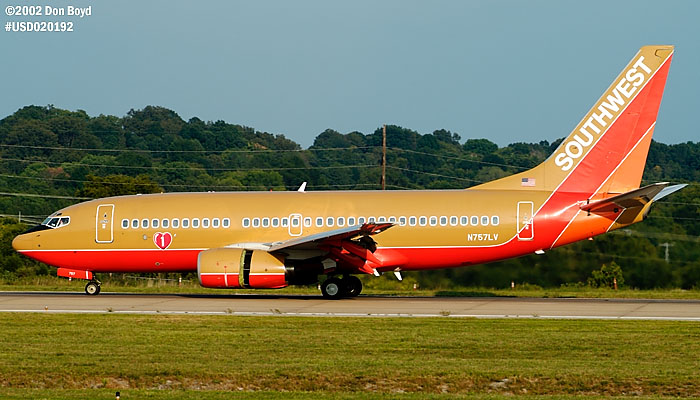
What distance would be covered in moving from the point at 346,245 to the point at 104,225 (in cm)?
836

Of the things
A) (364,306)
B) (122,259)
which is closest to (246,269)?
(364,306)

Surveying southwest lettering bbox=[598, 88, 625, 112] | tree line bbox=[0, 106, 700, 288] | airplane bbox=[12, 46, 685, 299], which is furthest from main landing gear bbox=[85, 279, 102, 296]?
southwest lettering bbox=[598, 88, 625, 112]

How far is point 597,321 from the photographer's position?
24578 millimetres

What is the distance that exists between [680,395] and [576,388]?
157 centimetres

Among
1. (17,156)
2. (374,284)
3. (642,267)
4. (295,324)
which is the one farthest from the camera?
(17,156)

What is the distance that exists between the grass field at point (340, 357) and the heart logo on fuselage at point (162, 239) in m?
7.18

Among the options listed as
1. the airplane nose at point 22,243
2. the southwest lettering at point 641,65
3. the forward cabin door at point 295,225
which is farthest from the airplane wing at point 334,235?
the southwest lettering at point 641,65

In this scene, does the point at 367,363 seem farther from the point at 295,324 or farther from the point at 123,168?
the point at 123,168

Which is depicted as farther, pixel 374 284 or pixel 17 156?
pixel 17 156

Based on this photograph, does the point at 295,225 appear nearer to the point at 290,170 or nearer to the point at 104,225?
the point at 104,225

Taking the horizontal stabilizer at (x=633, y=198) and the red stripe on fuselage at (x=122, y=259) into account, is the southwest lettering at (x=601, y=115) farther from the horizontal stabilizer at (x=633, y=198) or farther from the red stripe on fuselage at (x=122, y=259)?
the red stripe on fuselage at (x=122, y=259)

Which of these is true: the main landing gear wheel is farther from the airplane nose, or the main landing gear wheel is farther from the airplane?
the airplane nose

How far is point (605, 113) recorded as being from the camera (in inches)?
1246

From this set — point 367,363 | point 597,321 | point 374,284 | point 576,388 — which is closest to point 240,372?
point 367,363
